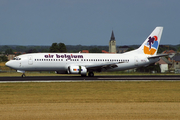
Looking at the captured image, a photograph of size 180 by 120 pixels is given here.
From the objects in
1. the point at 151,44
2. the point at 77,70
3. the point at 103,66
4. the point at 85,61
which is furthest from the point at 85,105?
the point at 151,44

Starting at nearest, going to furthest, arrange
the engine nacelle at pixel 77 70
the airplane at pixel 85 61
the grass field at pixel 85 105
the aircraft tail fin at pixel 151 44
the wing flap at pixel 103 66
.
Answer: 1. the grass field at pixel 85 105
2. the engine nacelle at pixel 77 70
3. the airplane at pixel 85 61
4. the wing flap at pixel 103 66
5. the aircraft tail fin at pixel 151 44

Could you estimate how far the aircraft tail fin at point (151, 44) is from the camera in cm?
5481

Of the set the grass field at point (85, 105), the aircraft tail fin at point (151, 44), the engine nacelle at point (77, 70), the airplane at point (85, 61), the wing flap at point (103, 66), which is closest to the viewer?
the grass field at point (85, 105)

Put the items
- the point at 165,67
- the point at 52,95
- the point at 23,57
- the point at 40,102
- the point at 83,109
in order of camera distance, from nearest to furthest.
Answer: the point at 83,109 → the point at 40,102 → the point at 52,95 → the point at 23,57 → the point at 165,67

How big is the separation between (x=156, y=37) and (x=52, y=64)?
759 inches

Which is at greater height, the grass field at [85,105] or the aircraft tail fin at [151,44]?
the aircraft tail fin at [151,44]

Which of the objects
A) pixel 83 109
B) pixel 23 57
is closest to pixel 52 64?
pixel 23 57

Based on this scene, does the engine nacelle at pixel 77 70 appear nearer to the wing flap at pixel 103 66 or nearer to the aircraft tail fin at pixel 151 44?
the wing flap at pixel 103 66

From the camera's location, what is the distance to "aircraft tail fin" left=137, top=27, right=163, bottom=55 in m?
54.8

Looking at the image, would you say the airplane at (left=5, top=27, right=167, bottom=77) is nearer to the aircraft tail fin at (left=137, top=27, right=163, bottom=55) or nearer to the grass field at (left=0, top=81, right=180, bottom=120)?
the aircraft tail fin at (left=137, top=27, right=163, bottom=55)

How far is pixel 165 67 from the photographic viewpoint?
401 ft

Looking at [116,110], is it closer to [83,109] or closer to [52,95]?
[83,109]

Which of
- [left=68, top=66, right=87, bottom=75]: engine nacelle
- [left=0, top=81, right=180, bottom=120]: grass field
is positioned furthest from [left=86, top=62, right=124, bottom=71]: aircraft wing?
[left=0, top=81, right=180, bottom=120]: grass field

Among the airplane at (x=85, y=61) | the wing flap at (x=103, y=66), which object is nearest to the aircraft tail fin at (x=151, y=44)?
the airplane at (x=85, y=61)
